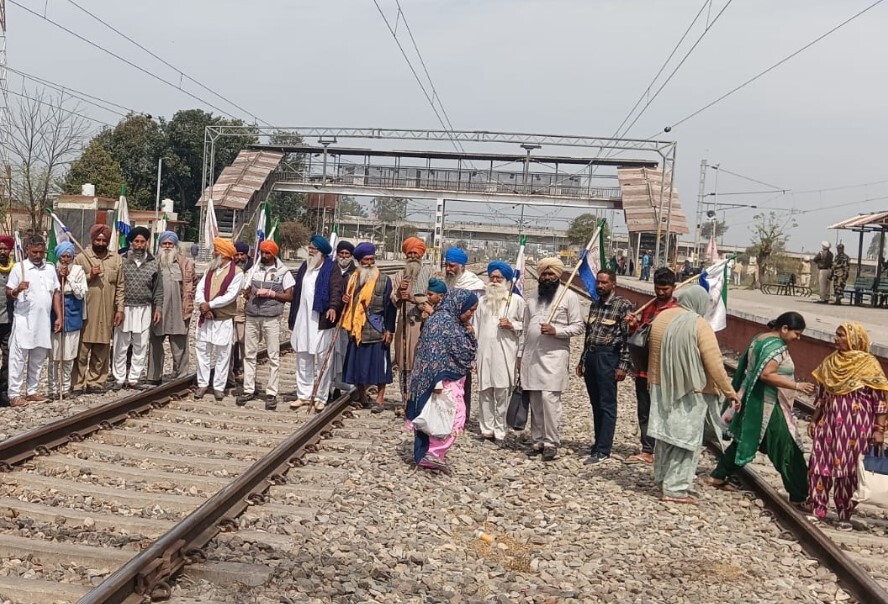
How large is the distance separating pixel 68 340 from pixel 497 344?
428 centimetres

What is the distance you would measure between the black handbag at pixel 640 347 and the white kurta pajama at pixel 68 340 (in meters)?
5.33

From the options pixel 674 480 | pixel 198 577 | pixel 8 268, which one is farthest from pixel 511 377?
pixel 8 268

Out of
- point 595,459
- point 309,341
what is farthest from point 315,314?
point 595,459

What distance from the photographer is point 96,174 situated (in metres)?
50.9

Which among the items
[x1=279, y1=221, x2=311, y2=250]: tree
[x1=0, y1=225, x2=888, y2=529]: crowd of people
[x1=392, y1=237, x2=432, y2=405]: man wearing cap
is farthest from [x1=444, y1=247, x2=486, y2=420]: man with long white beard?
[x1=279, y1=221, x2=311, y2=250]: tree

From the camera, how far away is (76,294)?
8391 mm

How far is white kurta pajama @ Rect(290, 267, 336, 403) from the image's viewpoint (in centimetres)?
Answer: 870

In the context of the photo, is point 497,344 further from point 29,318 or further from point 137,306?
point 29,318

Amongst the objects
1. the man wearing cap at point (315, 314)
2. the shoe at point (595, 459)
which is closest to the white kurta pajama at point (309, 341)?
the man wearing cap at point (315, 314)

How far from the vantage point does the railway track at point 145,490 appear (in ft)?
13.6

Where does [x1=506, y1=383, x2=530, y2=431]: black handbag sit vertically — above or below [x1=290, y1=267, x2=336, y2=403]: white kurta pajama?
below

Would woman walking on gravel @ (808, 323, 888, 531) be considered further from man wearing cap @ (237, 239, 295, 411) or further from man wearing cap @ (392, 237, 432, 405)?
man wearing cap @ (237, 239, 295, 411)

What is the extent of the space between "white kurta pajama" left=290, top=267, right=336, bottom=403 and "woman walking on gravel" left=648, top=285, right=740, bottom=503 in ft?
11.8

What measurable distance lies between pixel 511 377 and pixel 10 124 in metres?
26.0
